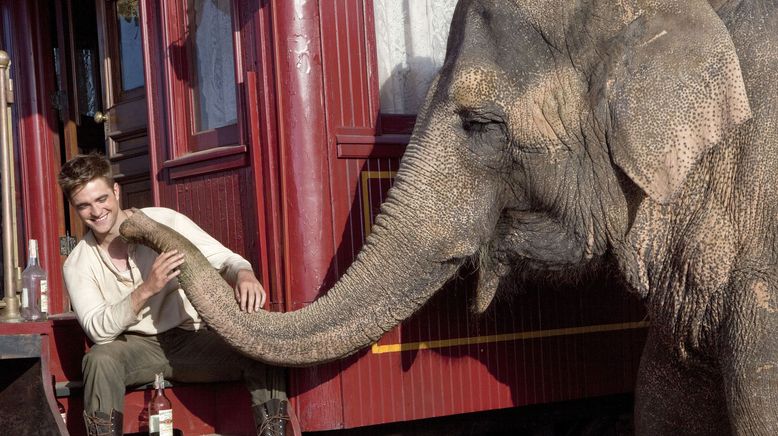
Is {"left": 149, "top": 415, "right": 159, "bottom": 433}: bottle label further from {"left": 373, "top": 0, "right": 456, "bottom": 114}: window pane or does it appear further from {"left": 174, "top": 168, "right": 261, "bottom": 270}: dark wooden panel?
{"left": 373, "top": 0, "right": 456, "bottom": 114}: window pane

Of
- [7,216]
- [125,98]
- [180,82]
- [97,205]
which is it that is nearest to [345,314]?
[97,205]

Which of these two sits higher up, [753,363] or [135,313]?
[135,313]

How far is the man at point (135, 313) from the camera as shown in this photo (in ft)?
15.7

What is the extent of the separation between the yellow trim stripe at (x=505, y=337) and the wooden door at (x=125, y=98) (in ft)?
8.30

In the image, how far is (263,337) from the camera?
4.24 m

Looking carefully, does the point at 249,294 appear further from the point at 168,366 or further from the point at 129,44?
the point at 129,44

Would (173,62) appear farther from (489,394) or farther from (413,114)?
(489,394)

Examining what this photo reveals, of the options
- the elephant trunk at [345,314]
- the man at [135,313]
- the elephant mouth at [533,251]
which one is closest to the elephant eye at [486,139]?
the elephant mouth at [533,251]

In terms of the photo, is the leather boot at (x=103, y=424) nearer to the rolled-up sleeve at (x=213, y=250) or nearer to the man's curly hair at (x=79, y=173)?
the rolled-up sleeve at (x=213, y=250)

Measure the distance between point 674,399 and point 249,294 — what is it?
1.88 metres

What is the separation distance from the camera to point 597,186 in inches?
163

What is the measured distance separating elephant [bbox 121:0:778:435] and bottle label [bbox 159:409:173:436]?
72cm

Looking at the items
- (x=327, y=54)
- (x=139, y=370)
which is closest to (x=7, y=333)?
(x=139, y=370)

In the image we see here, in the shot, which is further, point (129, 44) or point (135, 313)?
point (129, 44)
